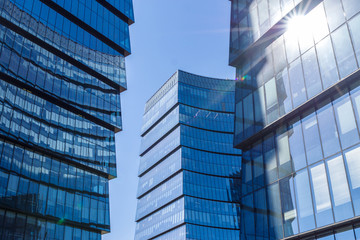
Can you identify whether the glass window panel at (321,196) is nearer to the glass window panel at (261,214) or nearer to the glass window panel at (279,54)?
the glass window panel at (261,214)

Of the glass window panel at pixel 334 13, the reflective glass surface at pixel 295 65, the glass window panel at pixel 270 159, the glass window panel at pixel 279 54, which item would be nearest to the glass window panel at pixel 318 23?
the reflective glass surface at pixel 295 65

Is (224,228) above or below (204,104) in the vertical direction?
below

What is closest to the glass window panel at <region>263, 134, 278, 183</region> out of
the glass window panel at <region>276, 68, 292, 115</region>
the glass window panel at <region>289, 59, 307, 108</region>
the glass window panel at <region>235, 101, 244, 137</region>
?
the glass window panel at <region>276, 68, 292, 115</region>

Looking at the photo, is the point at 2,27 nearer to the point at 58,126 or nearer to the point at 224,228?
the point at 58,126

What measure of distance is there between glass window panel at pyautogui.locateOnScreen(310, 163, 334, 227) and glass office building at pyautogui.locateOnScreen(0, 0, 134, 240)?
31.5 meters

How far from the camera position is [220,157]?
108125 millimetres

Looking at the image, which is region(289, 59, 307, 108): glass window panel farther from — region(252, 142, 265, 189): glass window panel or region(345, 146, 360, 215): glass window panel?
region(345, 146, 360, 215): glass window panel

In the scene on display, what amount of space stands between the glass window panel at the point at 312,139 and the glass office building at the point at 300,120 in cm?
6

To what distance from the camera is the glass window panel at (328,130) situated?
23.0 metres

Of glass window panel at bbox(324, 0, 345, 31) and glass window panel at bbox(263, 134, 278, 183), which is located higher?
glass window panel at bbox(324, 0, 345, 31)

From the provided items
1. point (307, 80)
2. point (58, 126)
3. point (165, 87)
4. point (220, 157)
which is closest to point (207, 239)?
point (220, 157)

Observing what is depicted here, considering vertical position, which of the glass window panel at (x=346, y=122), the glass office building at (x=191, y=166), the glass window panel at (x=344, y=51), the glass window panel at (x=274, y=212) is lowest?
the glass window panel at (x=274, y=212)

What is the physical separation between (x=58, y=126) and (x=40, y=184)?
7917mm

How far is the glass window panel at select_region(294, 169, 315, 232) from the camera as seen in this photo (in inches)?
914
